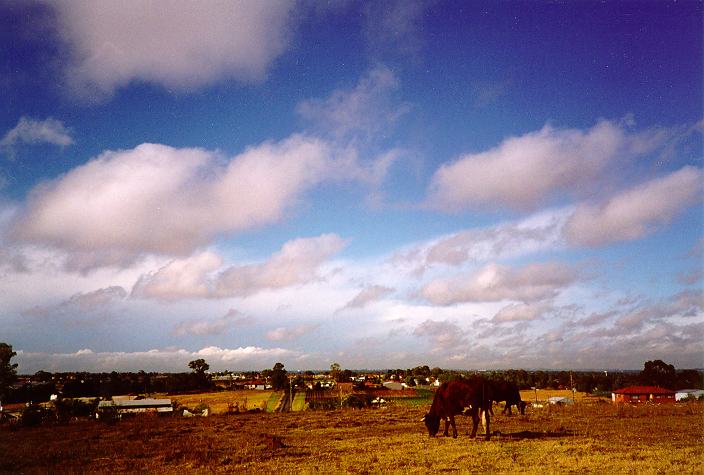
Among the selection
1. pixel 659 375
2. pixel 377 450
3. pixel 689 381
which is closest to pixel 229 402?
pixel 377 450

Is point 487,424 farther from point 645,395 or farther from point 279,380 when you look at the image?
point 279,380

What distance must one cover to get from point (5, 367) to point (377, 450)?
71.2m

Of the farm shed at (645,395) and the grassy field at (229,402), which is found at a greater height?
the farm shed at (645,395)

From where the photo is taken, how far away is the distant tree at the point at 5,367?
70500 millimetres

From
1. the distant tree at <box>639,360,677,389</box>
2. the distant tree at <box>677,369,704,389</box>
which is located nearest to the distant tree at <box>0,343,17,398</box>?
the distant tree at <box>639,360,677,389</box>

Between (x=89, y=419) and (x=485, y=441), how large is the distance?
130 feet

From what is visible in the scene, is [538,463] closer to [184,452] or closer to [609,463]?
[609,463]

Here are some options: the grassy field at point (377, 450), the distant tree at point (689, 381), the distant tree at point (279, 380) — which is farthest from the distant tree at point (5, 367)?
the distant tree at point (689, 381)

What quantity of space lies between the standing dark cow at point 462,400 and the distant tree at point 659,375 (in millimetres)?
96744

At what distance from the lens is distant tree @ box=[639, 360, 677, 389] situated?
10256 cm

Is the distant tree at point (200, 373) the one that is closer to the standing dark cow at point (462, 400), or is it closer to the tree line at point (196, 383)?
the tree line at point (196, 383)

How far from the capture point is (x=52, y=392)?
9050cm

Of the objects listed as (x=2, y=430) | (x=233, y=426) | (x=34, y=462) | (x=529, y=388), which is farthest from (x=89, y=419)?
(x=529, y=388)

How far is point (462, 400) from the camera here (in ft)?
79.7
